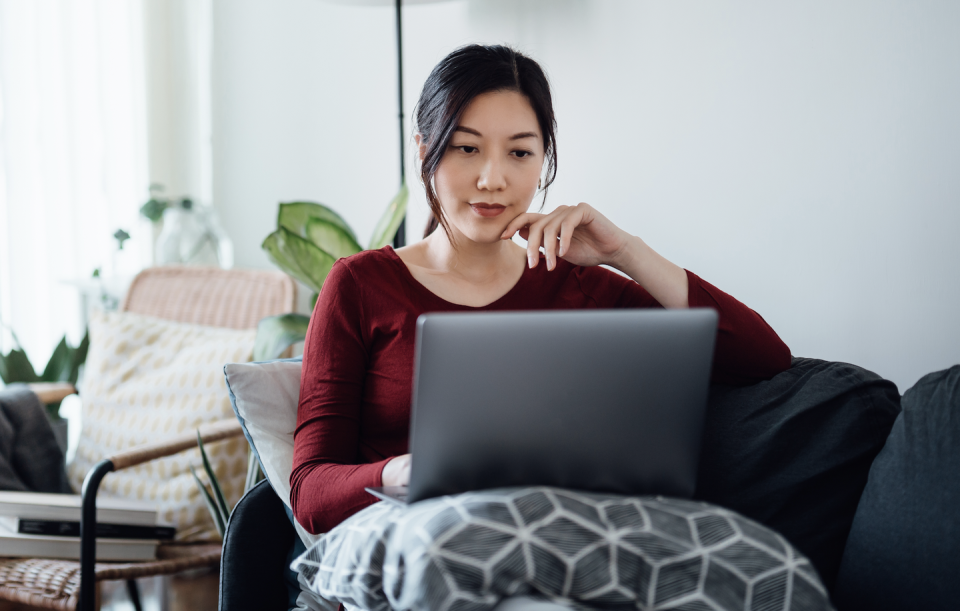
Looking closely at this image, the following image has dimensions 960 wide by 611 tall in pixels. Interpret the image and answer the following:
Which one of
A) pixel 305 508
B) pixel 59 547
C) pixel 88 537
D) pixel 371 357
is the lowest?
pixel 59 547

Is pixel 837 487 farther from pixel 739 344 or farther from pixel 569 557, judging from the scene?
pixel 569 557

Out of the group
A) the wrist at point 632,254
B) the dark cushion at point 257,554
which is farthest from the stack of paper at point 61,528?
the wrist at point 632,254

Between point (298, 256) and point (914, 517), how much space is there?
123 cm

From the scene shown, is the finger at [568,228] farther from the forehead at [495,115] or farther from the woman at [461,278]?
the forehead at [495,115]

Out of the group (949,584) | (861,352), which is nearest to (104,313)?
(861,352)

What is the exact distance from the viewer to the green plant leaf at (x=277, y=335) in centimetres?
162

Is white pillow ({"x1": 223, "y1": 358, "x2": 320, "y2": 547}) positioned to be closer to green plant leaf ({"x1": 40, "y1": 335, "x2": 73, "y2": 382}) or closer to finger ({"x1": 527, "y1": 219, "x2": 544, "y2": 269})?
finger ({"x1": 527, "y1": 219, "x2": 544, "y2": 269})

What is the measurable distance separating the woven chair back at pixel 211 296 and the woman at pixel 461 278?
1083 millimetres

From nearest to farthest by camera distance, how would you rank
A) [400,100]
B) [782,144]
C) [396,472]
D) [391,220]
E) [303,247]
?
[396,472], [782,144], [303,247], [391,220], [400,100]

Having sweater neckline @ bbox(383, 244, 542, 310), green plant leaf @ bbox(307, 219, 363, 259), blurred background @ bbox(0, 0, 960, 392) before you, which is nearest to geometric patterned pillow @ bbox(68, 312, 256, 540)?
green plant leaf @ bbox(307, 219, 363, 259)

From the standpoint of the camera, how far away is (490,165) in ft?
3.66

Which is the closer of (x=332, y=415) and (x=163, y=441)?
(x=332, y=415)

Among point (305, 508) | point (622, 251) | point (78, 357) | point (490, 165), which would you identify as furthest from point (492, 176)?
point (78, 357)

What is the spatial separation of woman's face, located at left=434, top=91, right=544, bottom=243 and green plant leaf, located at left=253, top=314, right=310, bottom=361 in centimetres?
62
